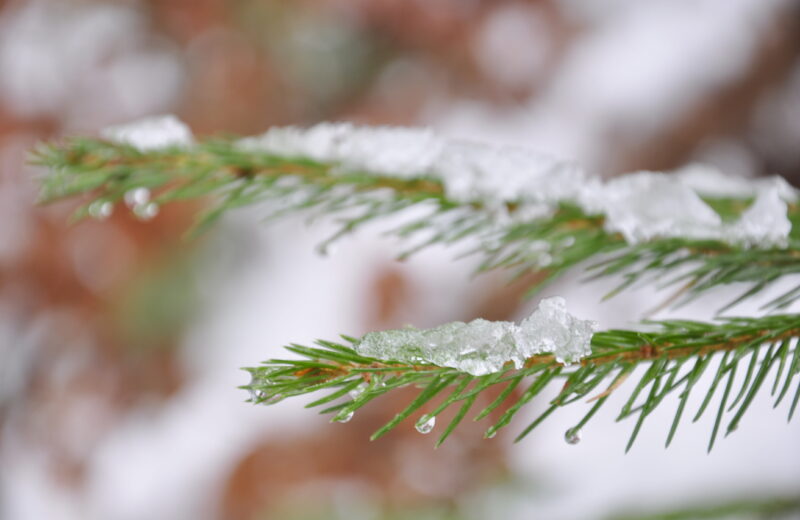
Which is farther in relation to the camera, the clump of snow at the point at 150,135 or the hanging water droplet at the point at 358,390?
the clump of snow at the point at 150,135

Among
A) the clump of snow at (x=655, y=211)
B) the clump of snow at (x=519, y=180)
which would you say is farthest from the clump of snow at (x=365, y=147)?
the clump of snow at (x=655, y=211)

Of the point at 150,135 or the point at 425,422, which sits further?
the point at 150,135

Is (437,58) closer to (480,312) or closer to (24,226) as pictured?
(480,312)

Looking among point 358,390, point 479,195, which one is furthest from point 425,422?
point 479,195

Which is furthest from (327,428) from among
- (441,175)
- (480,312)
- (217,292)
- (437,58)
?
(441,175)

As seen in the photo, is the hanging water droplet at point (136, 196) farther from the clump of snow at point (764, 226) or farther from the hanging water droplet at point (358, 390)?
the clump of snow at point (764, 226)

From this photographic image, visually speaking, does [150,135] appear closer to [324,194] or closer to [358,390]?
[324,194]
